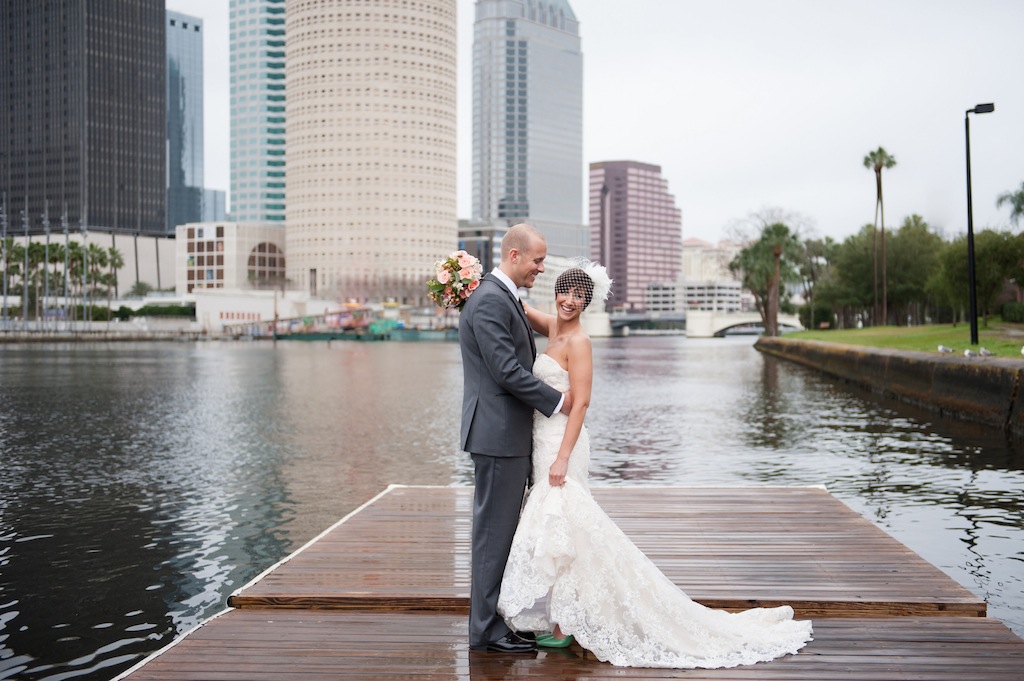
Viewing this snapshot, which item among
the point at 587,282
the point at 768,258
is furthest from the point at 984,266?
the point at 587,282

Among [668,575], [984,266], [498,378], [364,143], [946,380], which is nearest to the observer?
[498,378]

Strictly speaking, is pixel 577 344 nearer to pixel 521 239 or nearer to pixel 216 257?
pixel 521 239

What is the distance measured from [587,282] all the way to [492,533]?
1587 mm

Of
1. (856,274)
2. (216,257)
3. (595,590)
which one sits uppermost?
(216,257)

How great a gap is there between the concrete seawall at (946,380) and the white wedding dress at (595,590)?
18134mm

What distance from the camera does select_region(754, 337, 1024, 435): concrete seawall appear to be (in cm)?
2209

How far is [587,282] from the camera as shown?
5.91 meters

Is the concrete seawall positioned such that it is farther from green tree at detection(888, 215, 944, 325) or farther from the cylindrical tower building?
the cylindrical tower building

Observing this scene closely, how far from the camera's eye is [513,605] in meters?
5.65

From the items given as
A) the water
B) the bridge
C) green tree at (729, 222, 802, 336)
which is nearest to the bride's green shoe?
the water

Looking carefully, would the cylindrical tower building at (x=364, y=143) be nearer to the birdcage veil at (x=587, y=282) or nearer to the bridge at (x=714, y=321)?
the bridge at (x=714, y=321)

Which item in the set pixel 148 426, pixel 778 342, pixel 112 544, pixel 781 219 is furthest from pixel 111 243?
pixel 112 544

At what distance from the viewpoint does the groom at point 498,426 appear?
5.63 m

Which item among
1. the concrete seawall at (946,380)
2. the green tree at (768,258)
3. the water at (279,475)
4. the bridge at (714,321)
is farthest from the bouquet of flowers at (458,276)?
the bridge at (714,321)
